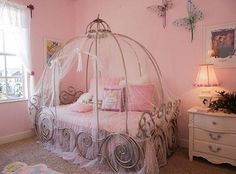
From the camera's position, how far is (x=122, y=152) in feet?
7.59

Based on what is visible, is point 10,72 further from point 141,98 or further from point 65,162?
point 141,98

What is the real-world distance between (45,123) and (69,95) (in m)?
1.20

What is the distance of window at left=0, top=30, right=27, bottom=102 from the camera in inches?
135

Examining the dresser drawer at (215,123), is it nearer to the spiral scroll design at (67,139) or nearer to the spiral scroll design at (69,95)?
the spiral scroll design at (67,139)

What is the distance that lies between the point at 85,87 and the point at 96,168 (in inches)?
86.5

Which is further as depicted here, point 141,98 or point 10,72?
point 10,72

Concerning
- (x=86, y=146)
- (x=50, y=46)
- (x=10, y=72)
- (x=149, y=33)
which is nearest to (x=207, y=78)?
(x=149, y=33)

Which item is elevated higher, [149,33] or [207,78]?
[149,33]

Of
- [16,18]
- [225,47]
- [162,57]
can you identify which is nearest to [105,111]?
[162,57]

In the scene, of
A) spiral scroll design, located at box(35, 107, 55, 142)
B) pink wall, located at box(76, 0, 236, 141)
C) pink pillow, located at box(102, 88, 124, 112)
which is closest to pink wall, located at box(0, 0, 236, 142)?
pink wall, located at box(76, 0, 236, 141)

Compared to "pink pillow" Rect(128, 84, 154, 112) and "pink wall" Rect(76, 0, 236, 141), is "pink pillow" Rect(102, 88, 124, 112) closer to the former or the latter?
"pink pillow" Rect(128, 84, 154, 112)

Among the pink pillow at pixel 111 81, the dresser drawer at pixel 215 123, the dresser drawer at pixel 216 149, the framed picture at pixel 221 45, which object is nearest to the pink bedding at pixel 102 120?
the pink pillow at pixel 111 81

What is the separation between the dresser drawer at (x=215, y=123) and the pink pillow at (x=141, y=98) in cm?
66

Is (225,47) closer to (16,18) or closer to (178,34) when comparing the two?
(178,34)
